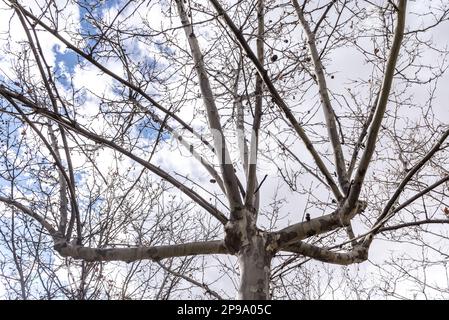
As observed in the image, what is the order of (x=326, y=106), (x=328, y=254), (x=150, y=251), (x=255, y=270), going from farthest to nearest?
(x=326, y=106) < (x=328, y=254) < (x=150, y=251) < (x=255, y=270)

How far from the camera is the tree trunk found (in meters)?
2.39

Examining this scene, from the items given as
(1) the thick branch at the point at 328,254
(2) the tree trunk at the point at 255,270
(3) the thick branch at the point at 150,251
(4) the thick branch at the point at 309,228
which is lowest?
(2) the tree trunk at the point at 255,270

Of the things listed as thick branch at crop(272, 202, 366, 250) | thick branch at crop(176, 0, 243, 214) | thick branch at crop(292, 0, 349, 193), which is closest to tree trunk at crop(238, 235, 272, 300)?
thick branch at crop(272, 202, 366, 250)

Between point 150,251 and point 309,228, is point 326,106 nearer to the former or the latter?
point 309,228

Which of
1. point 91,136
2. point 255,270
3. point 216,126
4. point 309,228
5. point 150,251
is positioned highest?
point 216,126

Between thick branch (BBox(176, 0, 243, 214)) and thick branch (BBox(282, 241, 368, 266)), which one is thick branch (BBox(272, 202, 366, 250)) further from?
thick branch (BBox(176, 0, 243, 214))

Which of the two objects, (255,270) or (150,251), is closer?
(255,270)

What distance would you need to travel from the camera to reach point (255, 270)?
2471mm

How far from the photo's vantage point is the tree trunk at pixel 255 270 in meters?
2.39

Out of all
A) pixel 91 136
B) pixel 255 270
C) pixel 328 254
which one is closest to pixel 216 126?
pixel 91 136

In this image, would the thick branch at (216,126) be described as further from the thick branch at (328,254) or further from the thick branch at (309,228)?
the thick branch at (328,254)

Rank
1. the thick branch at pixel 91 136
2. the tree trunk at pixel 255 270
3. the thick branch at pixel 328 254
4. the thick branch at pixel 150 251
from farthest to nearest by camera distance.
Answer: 1. the thick branch at pixel 328 254
2. the thick branch at pixel 150 251
3. the thick branch at pixel 91 136
4. the tree trunk at pixel 255 270

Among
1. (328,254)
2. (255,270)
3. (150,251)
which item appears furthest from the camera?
(328,254)

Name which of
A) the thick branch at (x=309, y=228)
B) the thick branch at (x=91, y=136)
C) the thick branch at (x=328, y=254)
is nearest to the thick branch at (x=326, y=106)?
the thick branch at (x=309, y=228)
